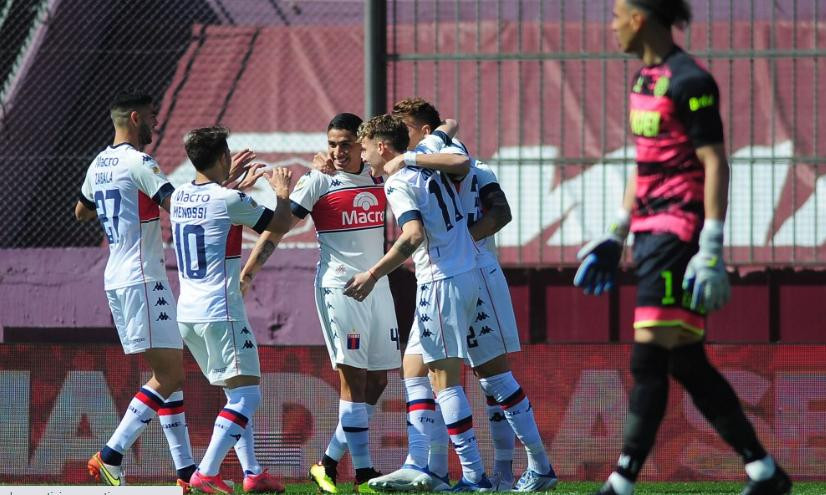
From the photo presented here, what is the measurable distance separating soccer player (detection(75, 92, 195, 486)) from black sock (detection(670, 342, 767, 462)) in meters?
2.98

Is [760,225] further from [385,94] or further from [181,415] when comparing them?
[181,415]

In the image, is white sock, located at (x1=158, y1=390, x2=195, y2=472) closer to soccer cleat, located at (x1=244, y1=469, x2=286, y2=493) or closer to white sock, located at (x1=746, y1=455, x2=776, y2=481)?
soccer cleat, located at (x1=244, y1=469, x2=286, y2=493)

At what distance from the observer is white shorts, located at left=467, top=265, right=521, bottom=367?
6086mm

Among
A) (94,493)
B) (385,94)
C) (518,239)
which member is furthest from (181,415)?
(518,239)

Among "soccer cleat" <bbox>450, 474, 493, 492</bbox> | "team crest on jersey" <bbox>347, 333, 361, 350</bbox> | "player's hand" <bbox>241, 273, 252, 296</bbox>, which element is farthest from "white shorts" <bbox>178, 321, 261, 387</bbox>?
"soccer cleat" <bbox>450, 474, 493, 492</bbox>

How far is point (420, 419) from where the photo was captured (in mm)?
5996

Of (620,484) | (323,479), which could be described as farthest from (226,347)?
(620,484)

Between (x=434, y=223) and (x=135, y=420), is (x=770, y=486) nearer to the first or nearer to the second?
(x=434, y=223)

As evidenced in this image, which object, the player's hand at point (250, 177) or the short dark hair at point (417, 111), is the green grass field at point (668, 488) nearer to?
the player's hand at point (250, 177)

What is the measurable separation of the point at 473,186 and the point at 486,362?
36.6 inches

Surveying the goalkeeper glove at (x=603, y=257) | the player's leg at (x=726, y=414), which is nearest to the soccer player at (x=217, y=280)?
the goalkeeper glove at (x=603, y=257)

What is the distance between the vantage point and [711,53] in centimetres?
936

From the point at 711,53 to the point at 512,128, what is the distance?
6.57 ft

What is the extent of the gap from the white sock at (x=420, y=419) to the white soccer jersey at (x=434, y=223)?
1.83 feet
